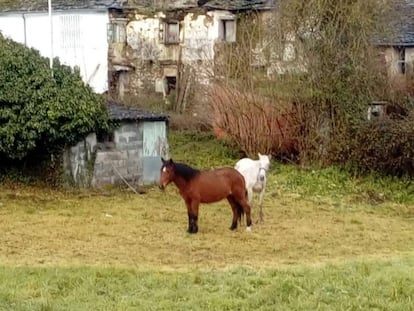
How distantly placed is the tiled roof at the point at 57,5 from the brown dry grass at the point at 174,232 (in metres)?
16.4

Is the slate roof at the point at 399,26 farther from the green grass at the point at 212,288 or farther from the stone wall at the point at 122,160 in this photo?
the green grass at the point at 212,288

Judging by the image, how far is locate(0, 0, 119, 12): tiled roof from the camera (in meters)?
36.4

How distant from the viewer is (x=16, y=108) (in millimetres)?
20953

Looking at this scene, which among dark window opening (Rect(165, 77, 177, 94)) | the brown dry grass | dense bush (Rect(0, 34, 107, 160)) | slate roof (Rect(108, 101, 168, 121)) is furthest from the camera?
dark window opening (Rect(165, 77, 177, 94))

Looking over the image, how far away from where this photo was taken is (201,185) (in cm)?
1639

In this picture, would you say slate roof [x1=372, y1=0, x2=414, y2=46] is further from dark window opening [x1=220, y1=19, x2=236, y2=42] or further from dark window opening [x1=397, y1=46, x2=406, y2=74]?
dark window opening [x1=220, y1=19, x2=236, y2=42]

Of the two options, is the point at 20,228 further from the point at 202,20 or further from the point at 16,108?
the point at 202,20

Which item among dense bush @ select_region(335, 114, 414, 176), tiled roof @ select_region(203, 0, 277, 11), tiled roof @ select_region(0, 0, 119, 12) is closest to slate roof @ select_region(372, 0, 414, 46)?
Answer: dense bush @ select_region(335, 114, 414, 176)

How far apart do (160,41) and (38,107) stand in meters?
17.2

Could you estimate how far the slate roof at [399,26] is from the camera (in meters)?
25.5

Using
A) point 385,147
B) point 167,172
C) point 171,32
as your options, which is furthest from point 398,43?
point 167,172

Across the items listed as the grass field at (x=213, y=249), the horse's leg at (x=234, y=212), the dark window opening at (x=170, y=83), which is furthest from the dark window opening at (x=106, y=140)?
the dark window opening at (x=170, y=83)

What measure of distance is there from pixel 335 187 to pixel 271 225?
5285 mm

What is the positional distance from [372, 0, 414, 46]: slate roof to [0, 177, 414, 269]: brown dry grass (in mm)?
6734
